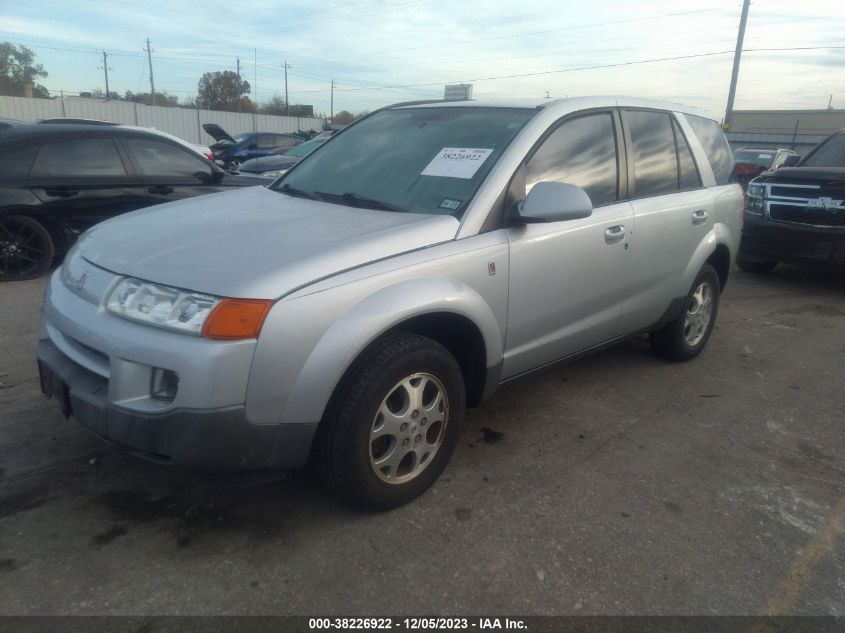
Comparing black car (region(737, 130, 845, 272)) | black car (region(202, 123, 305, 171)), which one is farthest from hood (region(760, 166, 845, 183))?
black car (region(202, 123, 305, 171))

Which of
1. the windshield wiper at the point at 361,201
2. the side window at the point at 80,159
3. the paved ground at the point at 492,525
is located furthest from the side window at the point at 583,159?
the side window at the point at 80,159

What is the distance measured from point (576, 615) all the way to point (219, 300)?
1.63 metres

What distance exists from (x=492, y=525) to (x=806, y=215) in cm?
610

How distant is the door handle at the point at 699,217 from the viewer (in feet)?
14.1

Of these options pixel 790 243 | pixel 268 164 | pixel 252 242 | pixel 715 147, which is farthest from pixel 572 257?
pixel 268 164

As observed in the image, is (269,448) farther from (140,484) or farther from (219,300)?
(140,484)

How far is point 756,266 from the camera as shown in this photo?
8258 mm

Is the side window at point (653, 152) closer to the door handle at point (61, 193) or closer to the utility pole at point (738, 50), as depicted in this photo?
the door handle at point (61, 193)

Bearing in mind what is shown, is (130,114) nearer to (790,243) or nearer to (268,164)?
(268,164)

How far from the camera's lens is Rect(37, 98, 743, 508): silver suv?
2.26 metres

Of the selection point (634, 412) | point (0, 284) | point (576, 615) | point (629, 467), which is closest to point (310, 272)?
point (576, 615)

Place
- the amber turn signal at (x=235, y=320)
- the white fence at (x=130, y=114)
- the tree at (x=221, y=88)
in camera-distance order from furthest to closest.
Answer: the tree at (x=221, y=88) < the white fence at (x=130, y=114) < the amber turn signal at (x=235, y=320)

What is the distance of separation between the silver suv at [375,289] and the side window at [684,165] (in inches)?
4.5

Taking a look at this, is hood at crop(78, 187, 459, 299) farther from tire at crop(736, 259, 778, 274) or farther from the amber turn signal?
tire at crop(736, 259, 778, 274)
